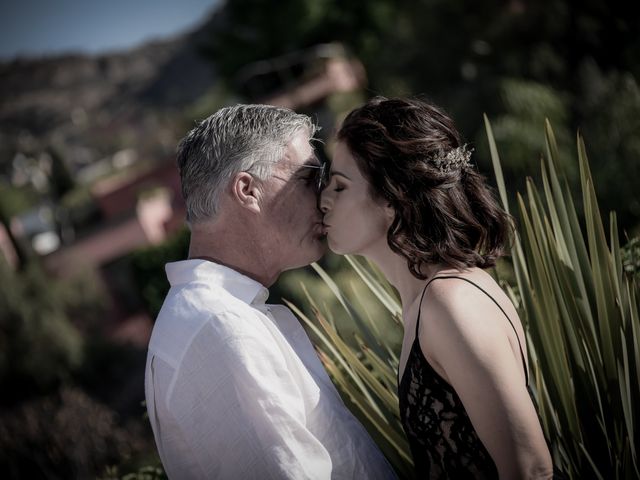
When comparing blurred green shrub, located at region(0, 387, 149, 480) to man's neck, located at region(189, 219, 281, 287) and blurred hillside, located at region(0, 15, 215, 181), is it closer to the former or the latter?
man's neck, located at region(189, 219, 281, 287)

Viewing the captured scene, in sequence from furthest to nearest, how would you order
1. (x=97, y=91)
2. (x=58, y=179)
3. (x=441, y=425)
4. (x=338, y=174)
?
(x=97, y=91)
(x=58, y=179)
(x=338, y=174)
(x=441, y=425)

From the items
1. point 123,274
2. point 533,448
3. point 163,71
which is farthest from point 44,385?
point 163,71

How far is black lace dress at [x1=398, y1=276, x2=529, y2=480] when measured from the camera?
66.0 inches

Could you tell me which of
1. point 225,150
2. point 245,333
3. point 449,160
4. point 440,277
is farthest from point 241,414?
point 449,160

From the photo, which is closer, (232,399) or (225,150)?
(232,399)

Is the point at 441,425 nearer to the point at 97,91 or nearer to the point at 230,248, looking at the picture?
the point at 230,248

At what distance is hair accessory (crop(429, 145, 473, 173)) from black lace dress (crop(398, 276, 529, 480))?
44 cm

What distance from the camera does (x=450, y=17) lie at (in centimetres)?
1572

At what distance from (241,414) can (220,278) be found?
0.47 meters

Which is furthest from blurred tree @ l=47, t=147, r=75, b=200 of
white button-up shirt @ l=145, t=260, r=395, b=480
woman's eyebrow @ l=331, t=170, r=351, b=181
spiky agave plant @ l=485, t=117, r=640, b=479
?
spiky agave plant @ l=485, t=117, r=640, b=479

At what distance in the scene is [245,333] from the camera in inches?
62.4

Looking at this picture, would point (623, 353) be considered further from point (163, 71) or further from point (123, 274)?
point (163, 71)

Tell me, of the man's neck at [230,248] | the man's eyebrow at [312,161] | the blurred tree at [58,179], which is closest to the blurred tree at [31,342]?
the man's neck at [230,248]

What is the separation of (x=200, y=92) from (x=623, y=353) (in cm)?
8827
